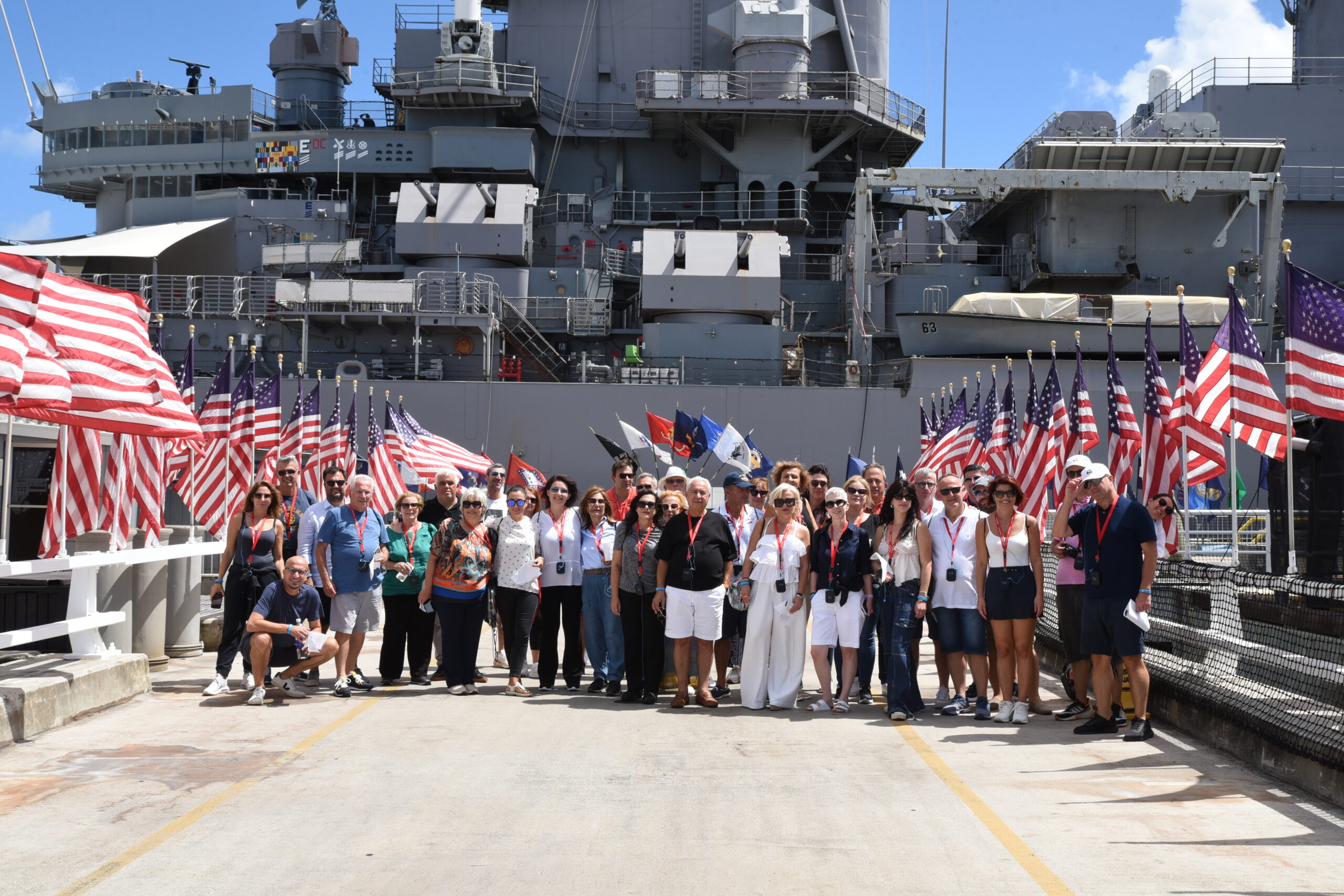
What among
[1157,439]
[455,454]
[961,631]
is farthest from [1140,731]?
[455,454]

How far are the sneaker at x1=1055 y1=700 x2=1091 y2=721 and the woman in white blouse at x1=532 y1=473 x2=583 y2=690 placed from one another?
12.6 ft

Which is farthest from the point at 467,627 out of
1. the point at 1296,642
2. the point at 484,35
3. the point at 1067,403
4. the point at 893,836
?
the point at 484,35

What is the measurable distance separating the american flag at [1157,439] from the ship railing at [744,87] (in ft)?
66.1

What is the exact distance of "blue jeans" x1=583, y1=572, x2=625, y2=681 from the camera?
10102mm

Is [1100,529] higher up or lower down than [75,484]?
lower down

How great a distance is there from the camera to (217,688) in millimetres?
9492

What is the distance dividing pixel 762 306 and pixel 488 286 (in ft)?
21.8

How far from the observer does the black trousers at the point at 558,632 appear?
10078 millimetres

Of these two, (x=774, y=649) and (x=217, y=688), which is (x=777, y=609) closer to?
(x=774, y=649)

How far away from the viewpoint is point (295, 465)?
35.5ft

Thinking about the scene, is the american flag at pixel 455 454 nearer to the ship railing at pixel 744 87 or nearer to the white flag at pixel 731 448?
the white flag at pixel 731 448

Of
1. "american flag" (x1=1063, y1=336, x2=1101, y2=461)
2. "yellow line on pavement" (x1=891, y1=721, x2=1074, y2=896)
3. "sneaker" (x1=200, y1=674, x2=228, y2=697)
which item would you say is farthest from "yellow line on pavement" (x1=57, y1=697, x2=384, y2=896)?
"american flag" (x1=1063, y1=336, x2=1101, y2=461)

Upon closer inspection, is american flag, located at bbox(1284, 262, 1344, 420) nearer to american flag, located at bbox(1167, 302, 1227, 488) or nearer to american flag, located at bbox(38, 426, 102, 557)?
american flag, located at bbox(1167, 302, 1227, 488)

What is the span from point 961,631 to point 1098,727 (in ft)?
3.98
